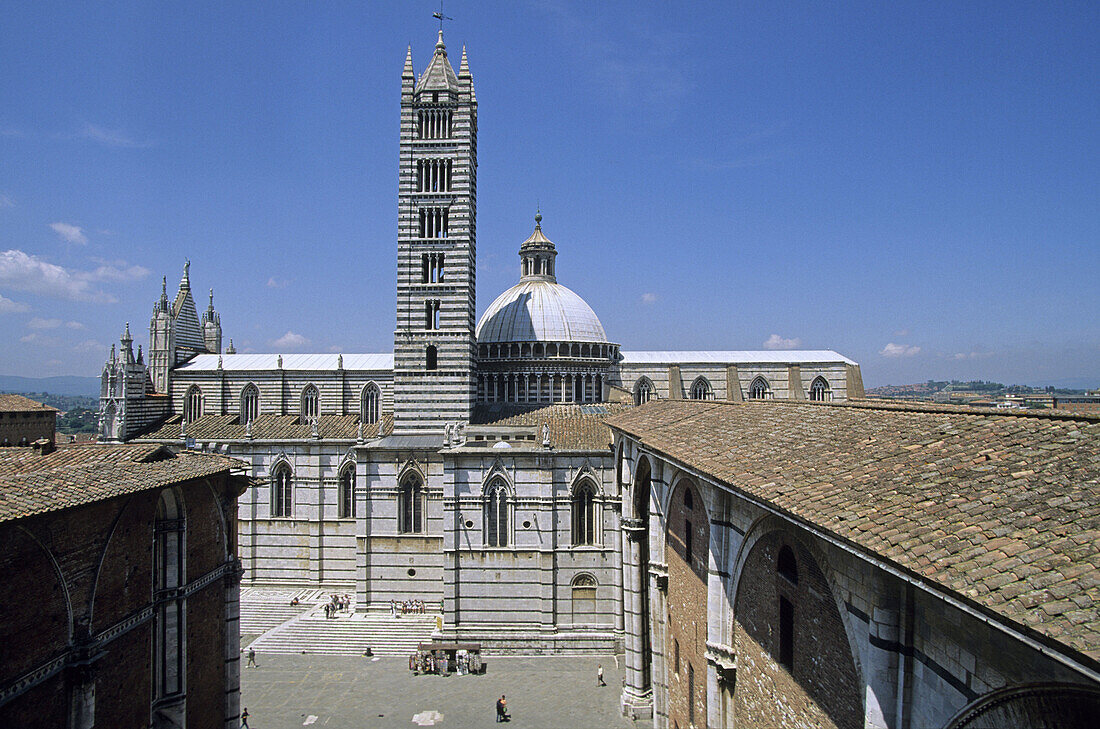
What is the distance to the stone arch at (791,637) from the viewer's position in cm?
784

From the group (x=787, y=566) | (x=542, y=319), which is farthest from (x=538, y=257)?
(x=787, y=566)

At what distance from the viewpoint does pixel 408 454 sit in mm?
32688

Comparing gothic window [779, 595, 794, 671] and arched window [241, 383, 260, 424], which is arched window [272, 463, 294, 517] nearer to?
arched window [241, 383, 260, 424]

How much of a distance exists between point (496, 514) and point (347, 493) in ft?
37.8

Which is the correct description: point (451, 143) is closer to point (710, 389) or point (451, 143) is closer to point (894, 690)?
point (710, 389)

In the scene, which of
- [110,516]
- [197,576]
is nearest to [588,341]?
[197,576]

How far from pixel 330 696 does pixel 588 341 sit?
24182mm

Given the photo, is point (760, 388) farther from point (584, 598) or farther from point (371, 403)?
point (371, 403)

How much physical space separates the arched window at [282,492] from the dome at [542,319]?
14.0 metres

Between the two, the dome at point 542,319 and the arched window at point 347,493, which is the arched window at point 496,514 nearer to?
the arched window at point 347,493

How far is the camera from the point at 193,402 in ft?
141

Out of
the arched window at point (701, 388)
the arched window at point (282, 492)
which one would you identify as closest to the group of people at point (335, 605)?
the arched window at point (282, 492)

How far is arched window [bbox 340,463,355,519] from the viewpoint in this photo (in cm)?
3669

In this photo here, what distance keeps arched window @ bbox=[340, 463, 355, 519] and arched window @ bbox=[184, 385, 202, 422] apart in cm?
1301
